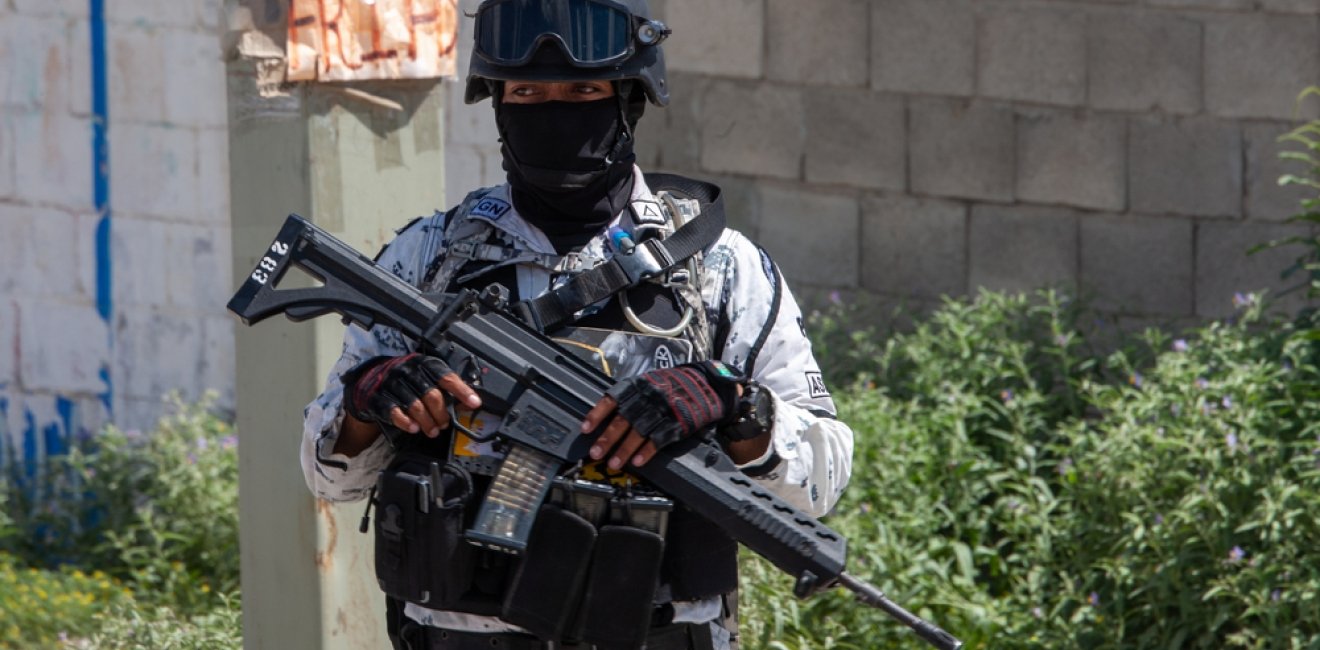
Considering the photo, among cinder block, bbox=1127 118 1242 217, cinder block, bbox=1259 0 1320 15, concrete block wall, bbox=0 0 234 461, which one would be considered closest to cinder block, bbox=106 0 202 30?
concrete block wall, bbox=0 0 234 461

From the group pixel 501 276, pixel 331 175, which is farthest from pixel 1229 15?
pixel 501 276

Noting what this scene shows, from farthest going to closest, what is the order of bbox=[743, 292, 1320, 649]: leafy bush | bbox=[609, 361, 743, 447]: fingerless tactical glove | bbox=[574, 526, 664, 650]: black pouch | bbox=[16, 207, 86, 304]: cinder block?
bbox=[16, 207, 86, 304]: cinder block
bbox=[743, 292, 1320, 649]: leafy bush
bbox=[574, 526, 664, 650]: black pouch
bbox=[609, 361, 743, 447]: fingerless tactical glove

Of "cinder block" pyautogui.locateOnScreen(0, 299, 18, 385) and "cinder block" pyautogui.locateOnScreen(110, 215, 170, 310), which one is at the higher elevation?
"cinder block" pyautogui.locateOnScreen(110, 215, 170, 310)

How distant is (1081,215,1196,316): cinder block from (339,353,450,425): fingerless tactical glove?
10.2 feet

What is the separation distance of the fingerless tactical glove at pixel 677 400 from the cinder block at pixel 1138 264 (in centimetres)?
296

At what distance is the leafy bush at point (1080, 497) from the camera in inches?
162

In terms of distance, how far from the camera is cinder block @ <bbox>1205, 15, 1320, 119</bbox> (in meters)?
5.07

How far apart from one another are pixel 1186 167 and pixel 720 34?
60.9 inches

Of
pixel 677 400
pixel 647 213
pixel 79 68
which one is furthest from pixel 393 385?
pixel 79 68

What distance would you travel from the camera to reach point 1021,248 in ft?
18.0

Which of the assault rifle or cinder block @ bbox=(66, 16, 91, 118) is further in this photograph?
cinder block @ bbox=(66, 16, 91, 118)

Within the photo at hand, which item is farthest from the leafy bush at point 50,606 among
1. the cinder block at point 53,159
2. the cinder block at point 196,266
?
the cinder block at point 53,159

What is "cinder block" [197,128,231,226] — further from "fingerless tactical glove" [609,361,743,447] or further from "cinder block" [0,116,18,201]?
"fingerless tactical glove" [609,361,743,447]

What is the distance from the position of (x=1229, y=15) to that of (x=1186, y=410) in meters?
1.36
